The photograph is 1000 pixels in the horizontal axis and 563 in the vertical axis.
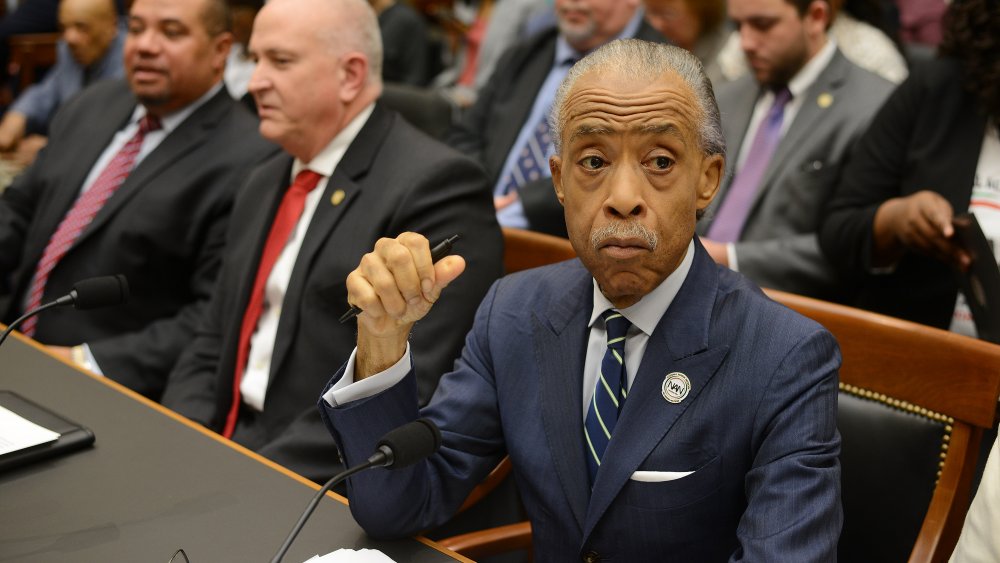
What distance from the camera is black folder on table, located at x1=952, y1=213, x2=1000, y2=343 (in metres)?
1.80

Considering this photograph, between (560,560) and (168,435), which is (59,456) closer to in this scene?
(168,435)

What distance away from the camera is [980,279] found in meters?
1.87

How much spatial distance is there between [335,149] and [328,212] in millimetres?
218

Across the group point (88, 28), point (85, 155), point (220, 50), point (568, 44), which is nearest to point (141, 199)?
point (85, 155)

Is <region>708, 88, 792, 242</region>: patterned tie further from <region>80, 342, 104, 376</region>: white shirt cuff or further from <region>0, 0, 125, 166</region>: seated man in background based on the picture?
<region>0, 0, 125, 166</region>: seated man in background

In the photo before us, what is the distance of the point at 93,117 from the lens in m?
3.05

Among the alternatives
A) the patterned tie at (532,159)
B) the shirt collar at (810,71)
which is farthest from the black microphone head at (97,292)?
the shirt collar at (810,71)

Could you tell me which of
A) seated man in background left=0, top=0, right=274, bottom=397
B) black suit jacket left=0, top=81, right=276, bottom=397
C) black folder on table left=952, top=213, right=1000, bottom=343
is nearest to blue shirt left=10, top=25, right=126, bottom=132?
seated man in background left=0, top=0, right=274, bottom=397

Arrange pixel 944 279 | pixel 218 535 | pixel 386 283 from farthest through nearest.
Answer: pixel 944 279
pixel 218 535
pixel 386 283

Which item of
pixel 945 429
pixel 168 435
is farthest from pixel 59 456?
pixel 945 429

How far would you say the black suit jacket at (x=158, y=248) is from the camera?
253 cm

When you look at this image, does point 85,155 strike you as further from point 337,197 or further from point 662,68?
point 662,68

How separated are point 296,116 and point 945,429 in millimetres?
1442

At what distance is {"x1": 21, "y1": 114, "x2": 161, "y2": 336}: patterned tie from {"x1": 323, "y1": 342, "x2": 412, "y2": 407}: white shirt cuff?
1.67m
